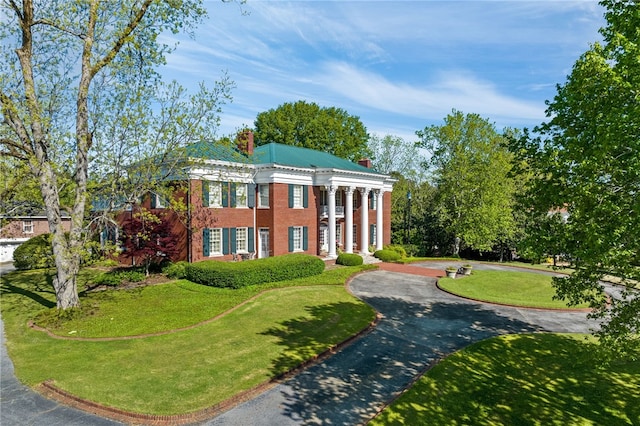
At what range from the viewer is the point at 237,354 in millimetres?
13578

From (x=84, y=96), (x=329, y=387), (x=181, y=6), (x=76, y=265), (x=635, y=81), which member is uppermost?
(x=181, y=6)

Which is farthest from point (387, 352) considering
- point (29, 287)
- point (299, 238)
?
point (29, 287)

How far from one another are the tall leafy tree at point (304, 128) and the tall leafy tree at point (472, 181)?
613 inches

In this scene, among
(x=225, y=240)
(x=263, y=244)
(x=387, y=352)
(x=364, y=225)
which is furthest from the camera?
(x=364, y=225)

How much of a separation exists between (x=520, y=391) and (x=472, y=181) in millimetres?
33237

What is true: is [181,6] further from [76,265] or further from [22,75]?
[76,265]

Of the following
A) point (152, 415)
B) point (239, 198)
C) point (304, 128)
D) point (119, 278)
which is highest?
point (304, 128)

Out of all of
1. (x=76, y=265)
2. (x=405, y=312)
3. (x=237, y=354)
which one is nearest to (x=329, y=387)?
(x=237, y=354)

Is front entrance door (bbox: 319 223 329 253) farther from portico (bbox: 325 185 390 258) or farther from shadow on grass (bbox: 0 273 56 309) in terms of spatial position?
shadow on grass (bbox: 0 273 56 309)

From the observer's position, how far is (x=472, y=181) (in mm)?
41812

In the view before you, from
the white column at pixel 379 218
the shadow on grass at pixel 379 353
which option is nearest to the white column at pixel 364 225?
the white column at pixel 379 218

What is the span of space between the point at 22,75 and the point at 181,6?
27.4ft

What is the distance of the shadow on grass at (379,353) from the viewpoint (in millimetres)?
10469

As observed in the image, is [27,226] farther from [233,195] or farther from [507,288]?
[507,288]
